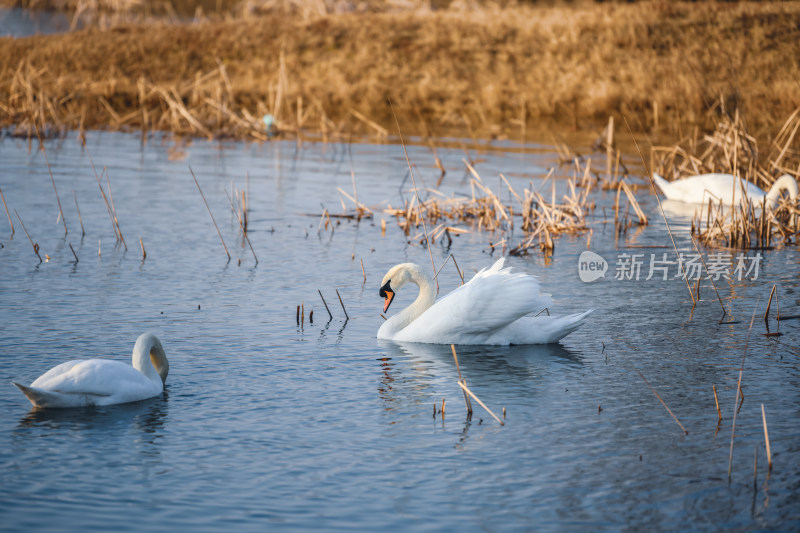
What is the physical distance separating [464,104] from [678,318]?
19.9 m

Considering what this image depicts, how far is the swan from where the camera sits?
27.5 feet

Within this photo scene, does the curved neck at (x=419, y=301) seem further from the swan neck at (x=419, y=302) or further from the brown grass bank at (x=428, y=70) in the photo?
the brown grass bank at (x=428, y=70)

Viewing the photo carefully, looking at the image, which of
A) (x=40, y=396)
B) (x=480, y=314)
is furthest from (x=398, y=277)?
(x=40, y=396)

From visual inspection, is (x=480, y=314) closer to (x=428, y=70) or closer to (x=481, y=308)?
(x=481, y=308)

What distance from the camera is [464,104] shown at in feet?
94.5

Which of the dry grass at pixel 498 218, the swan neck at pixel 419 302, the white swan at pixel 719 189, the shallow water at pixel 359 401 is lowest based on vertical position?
the shallow water at pixel 359 401

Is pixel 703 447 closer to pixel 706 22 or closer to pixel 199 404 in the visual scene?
pixel 199 404

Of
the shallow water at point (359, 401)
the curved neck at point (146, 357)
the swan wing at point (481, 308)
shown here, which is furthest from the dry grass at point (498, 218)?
the curved neck at point (146, 357)

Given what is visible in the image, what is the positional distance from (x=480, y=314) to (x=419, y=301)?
0.68 meters

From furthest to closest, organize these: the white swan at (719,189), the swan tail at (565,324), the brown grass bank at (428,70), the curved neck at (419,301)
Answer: the brown grass bank at (428,70) < the white swan at (719,189) < the curved neck at (419,301) < the swan tail at (565,324)

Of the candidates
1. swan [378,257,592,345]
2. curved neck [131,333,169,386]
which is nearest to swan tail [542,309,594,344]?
swan [378,257,592,345]

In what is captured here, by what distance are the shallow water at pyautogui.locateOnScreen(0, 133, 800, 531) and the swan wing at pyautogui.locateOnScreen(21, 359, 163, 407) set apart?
0.33ft

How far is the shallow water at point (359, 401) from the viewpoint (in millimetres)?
5406

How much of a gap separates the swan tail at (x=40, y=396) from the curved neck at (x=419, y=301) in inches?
118
